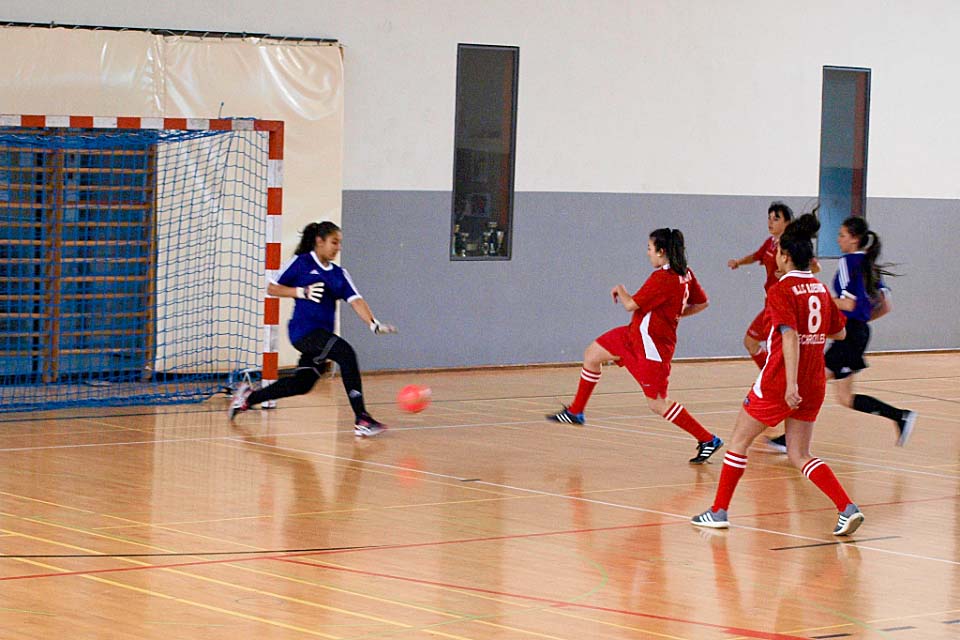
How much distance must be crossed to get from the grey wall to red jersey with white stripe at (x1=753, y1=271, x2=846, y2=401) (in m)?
6.89

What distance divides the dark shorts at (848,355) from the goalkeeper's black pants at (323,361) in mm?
3063

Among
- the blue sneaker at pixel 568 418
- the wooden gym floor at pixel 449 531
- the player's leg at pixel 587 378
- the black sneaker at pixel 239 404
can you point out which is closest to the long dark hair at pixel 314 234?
the black sneaker at pixel 239 404

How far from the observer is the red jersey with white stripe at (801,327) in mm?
6957

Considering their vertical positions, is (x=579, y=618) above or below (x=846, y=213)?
below

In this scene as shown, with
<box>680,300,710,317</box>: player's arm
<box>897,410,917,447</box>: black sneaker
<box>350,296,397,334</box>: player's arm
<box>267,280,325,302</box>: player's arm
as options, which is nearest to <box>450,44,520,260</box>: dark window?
<box>267,280,325,302</box>: player's arm

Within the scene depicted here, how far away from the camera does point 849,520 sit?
22.9ft

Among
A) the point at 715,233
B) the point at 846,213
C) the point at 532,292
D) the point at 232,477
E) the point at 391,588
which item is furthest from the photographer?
the point at 846,213

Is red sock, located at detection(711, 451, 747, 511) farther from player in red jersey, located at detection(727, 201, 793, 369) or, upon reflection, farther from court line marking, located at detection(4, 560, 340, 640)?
court line marking, located at detection(4, 560, 340, 640)

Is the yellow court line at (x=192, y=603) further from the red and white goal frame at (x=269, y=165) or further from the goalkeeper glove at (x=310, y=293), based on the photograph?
the red and white goal frame at (x=269, y=165)

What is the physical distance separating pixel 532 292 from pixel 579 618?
9.21m

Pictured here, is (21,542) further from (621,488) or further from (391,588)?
(621,488)

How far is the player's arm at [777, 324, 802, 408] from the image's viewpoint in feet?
22.4

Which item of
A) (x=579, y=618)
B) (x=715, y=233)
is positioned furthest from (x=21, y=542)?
(x=715, y=233)

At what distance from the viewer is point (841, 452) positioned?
9789mm
